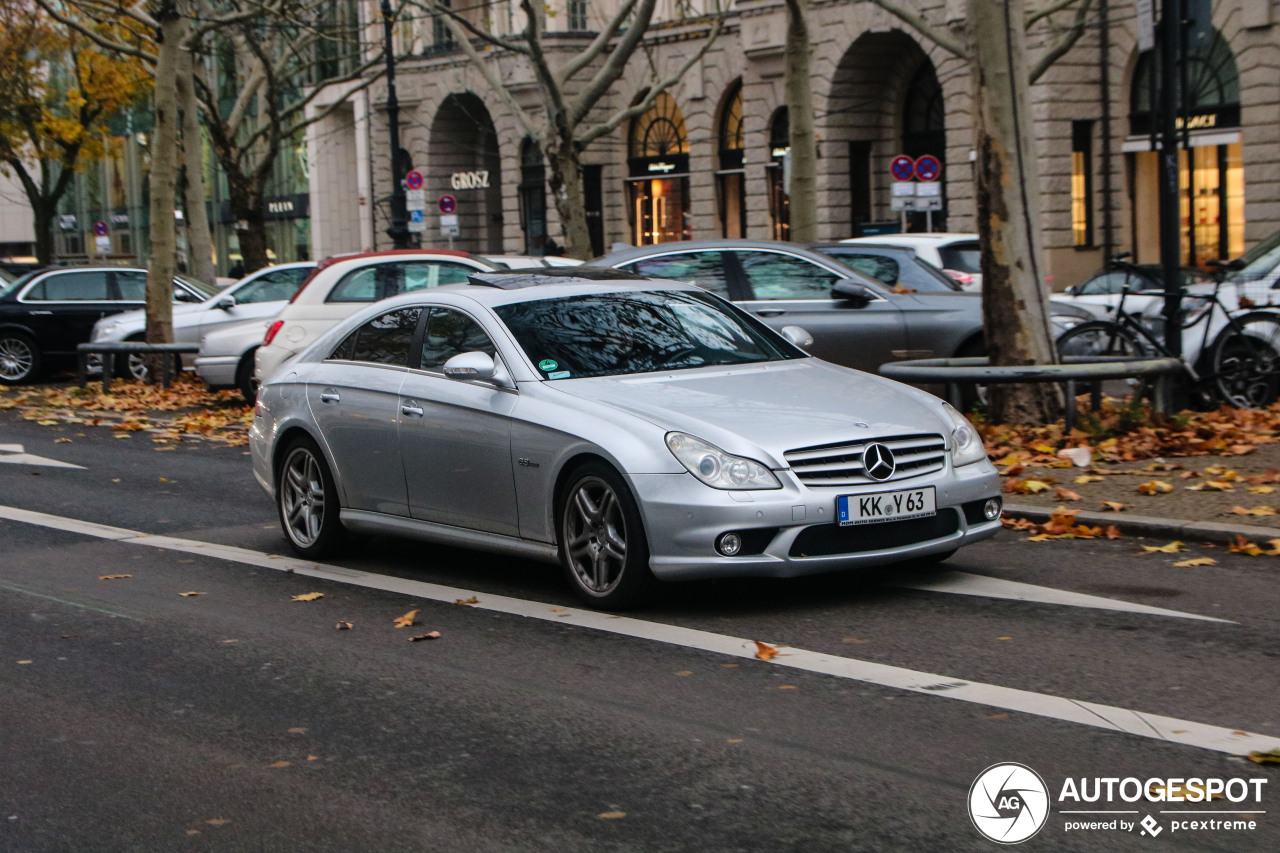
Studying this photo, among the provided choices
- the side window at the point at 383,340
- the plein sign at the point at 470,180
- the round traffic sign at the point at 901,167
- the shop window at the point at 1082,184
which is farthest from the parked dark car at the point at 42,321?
the plein sign at the point at 470,180

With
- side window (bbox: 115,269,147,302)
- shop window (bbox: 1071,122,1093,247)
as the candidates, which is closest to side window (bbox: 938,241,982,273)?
side window (bbox: 115,269,147,302)

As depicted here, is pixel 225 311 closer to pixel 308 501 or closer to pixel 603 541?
pixel 308 501

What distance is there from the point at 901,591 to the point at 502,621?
5.69ft

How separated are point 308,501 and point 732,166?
125ft

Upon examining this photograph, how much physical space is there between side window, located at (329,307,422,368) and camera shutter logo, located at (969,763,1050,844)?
461cm

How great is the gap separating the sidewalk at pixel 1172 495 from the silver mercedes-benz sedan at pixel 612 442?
154 cm

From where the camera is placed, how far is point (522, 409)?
7637mm

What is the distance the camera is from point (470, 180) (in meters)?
56.1

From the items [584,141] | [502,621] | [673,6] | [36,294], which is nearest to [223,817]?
[502,621]

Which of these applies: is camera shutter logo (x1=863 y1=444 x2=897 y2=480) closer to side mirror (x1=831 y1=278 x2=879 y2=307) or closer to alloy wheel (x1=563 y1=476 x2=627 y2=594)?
alloy wheel (x1=563 y1=476 x2=627 y2=594)

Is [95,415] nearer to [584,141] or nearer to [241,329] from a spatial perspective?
[241,329]

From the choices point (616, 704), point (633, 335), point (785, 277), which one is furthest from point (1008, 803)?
point (785, 277)

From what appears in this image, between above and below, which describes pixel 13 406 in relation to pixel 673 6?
below

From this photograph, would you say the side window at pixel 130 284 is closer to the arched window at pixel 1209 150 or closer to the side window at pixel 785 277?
the side window at pixel 785 277
